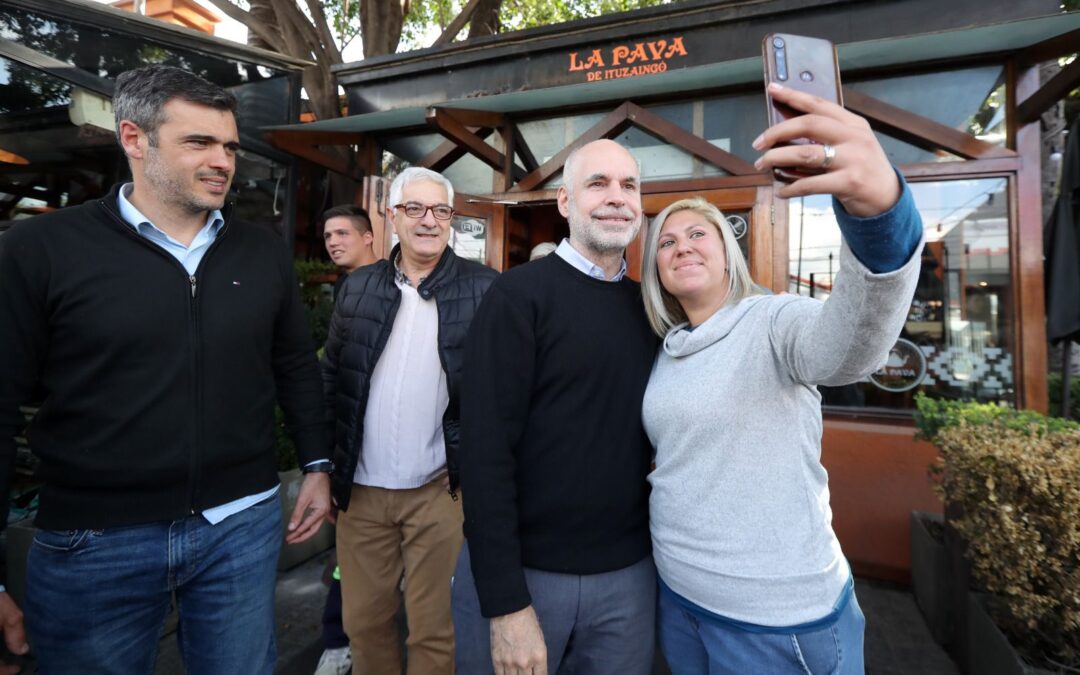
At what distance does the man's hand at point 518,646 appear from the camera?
4.55ft

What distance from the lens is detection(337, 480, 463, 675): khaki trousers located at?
91.0 inches

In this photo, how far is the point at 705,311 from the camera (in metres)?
1.62

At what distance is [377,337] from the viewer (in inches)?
91.0

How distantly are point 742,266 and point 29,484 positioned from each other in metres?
5.31

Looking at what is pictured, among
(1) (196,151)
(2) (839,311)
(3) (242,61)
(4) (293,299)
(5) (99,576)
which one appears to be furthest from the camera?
(3) (242,61)

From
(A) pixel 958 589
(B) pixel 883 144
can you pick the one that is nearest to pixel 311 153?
(B) pixel 883 144

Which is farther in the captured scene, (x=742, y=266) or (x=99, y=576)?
(x=742, y=266)

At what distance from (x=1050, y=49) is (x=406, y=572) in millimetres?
5262

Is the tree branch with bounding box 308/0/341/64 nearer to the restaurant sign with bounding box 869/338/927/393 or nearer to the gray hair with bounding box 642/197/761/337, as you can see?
the gray hair with bounding box 642/197/761/337

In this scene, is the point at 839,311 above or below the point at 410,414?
above

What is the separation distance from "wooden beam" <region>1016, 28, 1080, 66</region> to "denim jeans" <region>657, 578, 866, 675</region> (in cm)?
415

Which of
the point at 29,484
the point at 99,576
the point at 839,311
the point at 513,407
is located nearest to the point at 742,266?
the point at 839,311

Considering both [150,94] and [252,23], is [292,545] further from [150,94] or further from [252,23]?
[252,23]

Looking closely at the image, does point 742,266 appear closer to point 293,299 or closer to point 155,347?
point 293,299
